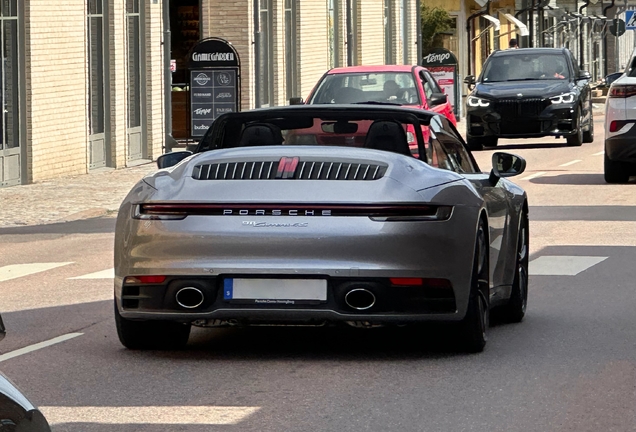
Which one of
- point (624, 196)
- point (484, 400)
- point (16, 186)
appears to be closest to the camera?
point (484, 400)

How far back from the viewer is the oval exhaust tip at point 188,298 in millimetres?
8242

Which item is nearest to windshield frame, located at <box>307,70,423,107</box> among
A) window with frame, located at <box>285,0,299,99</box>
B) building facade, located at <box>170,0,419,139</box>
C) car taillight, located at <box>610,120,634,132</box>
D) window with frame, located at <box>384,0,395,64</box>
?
car taillight, located at <box>610,120,634,132</box>

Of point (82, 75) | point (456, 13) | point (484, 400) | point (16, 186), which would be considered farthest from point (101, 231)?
point (456, 13)

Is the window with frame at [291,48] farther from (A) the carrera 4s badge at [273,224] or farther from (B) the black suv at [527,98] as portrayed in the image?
(A) the carrera 4s badge at [273,224]

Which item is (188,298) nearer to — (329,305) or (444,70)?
(329,305)

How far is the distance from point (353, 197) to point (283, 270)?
18.7 inches

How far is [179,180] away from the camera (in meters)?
8.45

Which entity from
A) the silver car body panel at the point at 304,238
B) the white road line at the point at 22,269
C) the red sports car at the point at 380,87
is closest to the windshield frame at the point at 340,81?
the red sports car at the point at 380,87

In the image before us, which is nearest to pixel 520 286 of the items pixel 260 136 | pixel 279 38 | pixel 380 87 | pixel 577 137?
pixel 260 136

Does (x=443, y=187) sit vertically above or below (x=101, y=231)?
above

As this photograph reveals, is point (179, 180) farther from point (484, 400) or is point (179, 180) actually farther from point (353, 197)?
point (484, 400)

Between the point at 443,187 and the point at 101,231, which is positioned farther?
the point at 101,231

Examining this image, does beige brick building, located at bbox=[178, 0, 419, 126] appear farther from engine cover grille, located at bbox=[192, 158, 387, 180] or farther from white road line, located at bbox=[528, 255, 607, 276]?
engine cover grille, located at bbox=[192, 158, 387, 180]

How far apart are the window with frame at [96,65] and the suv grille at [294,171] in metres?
18.8
